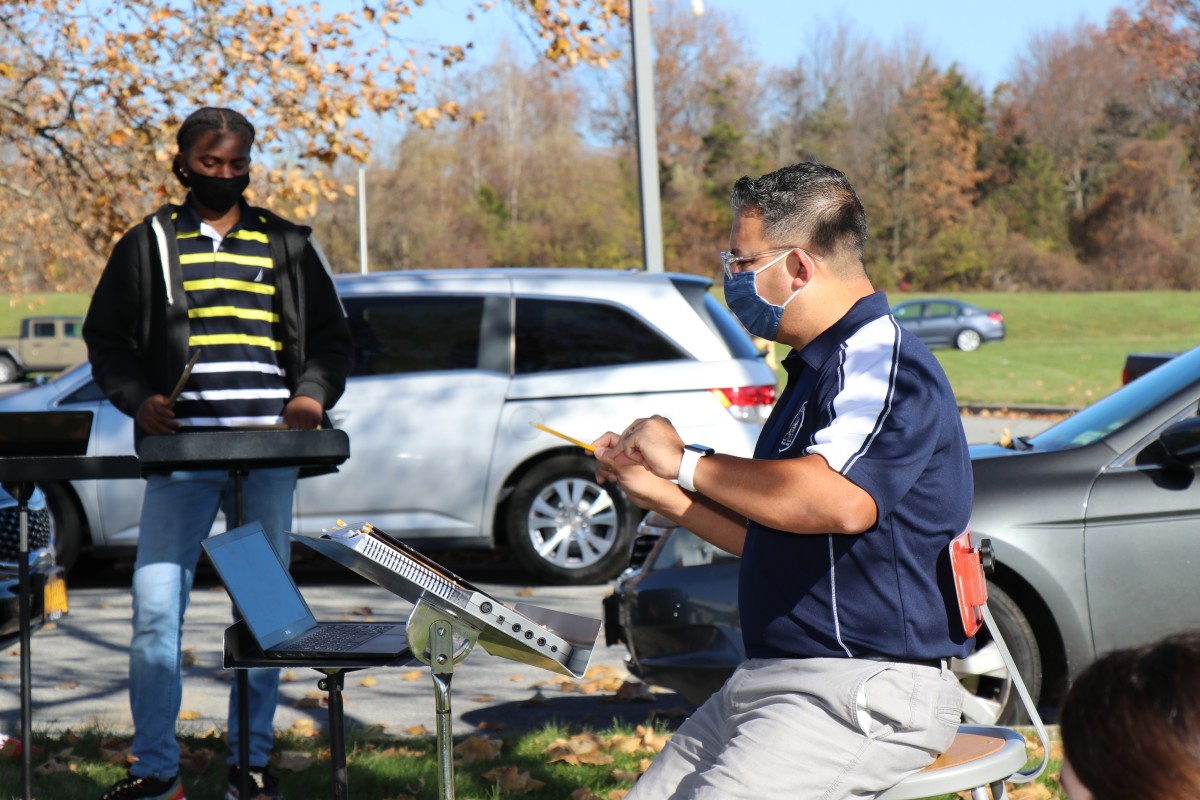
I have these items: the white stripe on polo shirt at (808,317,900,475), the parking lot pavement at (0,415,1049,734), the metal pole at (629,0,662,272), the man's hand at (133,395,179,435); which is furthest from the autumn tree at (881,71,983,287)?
the white stripe on polo shirt at (808,317,900,475)

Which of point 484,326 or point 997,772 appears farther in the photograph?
point 484,326

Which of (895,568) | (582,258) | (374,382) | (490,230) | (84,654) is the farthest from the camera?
(490,230)

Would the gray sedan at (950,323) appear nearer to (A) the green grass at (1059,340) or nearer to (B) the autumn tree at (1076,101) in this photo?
(A) the green grass at (1059,340)

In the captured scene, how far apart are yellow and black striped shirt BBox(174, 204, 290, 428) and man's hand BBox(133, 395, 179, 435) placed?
22 centimetres

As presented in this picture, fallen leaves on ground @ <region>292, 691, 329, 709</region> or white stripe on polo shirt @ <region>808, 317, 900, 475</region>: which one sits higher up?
white stripe on polo shirt @ <region>808, 317, 900, 475</region>

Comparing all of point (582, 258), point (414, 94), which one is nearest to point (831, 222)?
point (414, 94)

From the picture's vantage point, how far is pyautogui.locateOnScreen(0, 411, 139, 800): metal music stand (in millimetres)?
3662

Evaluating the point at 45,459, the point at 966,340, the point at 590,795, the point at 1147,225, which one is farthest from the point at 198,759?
the point at 1147,225

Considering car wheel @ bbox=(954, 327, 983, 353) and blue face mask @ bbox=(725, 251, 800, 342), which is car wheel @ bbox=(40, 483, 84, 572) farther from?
car wheel @ bbox=(954, 327, 983, 353)

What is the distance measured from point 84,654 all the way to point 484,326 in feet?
10.0

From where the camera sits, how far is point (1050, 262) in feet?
197

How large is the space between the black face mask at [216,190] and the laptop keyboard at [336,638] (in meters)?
1.54

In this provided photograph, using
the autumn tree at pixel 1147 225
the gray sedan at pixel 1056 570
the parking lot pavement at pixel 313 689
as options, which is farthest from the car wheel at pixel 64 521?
the autumn tree at pixel 1147 225

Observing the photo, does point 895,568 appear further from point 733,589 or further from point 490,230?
point 490,230
